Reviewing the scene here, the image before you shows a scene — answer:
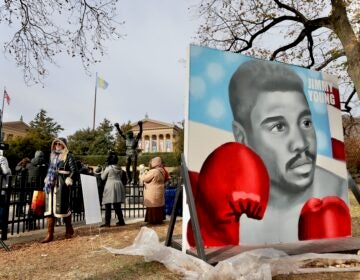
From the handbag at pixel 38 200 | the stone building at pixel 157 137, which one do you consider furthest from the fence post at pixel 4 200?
the stone building at pixel 157 137

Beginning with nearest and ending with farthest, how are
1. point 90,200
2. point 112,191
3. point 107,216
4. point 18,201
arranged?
point 90,200 → point 18,201 → point 107,216 → point 112,191

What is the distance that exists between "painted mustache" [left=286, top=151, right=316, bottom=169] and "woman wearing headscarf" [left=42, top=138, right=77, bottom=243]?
151 inches

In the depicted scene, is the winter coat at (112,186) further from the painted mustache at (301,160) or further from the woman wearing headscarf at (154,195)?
the painted mustache at (301,160)

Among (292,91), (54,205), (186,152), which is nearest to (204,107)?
(186,152)

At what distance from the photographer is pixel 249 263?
12.3 ft

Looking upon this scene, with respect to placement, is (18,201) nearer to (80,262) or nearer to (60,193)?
(60,193)

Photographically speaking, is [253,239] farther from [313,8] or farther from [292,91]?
[313,8]

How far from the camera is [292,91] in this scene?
5.40m

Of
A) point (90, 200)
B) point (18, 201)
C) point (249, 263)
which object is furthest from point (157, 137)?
point (249, 263)

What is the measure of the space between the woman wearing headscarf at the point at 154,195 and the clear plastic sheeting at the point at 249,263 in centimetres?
409

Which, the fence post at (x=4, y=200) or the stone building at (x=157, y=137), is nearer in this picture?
the fence post at (x=4, y=200)

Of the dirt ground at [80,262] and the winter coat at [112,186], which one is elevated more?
the winter coat at [112,186]

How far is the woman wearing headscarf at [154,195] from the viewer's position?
9.07 m

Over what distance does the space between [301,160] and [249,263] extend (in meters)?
2.11
